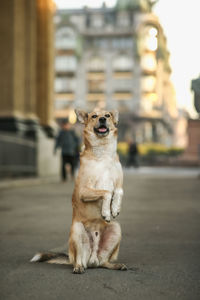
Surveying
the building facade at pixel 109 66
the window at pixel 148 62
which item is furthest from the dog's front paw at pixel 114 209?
the window at pixel 148 62

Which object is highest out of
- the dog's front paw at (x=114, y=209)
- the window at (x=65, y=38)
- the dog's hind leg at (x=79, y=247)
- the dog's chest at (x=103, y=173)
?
the window at (x=65, y=38)

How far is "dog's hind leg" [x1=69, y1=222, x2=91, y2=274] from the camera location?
398cm

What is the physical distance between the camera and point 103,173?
13.3 feet

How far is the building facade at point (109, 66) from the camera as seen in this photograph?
75.6 m

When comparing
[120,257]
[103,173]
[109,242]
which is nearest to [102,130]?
[103,173]

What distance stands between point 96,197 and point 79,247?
406 mm

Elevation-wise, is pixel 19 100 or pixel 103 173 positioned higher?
pixel 19 100

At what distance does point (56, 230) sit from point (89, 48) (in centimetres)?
7302

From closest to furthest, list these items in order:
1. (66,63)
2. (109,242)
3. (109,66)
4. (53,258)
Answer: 1. (109,242)
2. (53,258)
3. (109,66)
4. (66,63)

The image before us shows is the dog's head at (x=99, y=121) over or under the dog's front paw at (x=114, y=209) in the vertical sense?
over

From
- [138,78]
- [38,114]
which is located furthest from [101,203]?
[138,78]

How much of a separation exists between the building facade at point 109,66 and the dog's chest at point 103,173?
71.1 meters

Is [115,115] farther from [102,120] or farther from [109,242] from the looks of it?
[109,242]

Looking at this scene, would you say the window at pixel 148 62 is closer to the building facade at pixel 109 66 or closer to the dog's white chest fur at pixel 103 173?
the building facade at pixel 109 66
